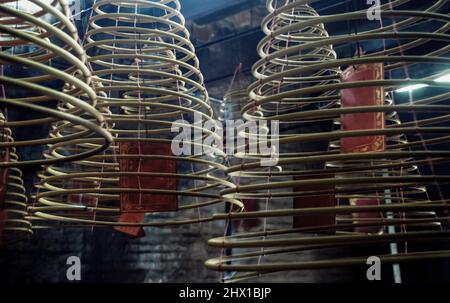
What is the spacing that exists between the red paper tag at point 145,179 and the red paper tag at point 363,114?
0.38m

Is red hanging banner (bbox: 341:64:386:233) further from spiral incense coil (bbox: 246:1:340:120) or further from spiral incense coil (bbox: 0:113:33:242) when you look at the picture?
spiral incense coil (bbox: 0:113:33:242)

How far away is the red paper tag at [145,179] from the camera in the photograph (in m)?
1.02

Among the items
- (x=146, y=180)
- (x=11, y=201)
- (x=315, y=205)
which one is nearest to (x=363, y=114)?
(x=315, y=205)

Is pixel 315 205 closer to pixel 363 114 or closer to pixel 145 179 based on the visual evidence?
pixel 363 114

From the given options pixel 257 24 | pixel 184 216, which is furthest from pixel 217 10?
pixel 184 216

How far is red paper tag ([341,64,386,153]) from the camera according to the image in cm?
84

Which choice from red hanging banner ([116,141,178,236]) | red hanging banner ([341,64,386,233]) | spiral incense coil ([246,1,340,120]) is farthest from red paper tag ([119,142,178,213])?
red hanging banner ([341,64,386,233])

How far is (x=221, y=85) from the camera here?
3.54 meters

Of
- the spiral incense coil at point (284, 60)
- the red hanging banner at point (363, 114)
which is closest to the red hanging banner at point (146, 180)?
the spiral incense coil at point (284, 60)

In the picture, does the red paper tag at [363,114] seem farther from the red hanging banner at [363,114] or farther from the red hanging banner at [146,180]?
the red hanging banner at [146,180]

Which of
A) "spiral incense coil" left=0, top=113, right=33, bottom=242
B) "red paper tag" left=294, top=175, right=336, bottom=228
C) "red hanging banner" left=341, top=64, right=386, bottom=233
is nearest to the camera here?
"red hanging banner" left=341, top=64, right=386, bottom=233

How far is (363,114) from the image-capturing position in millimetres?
862

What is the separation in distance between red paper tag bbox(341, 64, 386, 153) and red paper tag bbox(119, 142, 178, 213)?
385 mm

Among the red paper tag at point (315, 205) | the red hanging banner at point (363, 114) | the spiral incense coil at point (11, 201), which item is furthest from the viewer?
the spiral incense coil at point (11, 201)
